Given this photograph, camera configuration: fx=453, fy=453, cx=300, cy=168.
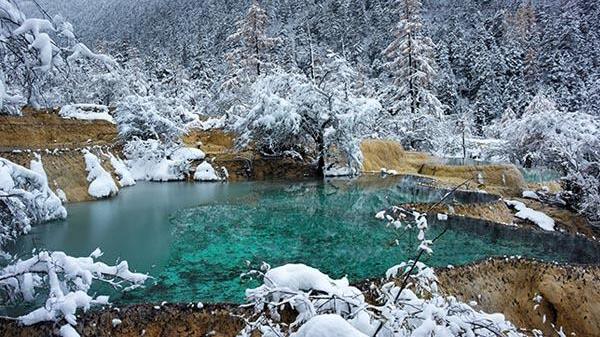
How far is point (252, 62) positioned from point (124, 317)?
2874 cm

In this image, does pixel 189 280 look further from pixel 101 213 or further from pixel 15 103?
pixel 101 213

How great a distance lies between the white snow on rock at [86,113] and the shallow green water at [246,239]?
13702mm

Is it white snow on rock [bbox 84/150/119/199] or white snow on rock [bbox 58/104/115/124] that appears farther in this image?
white snow on rock [bbox 58/104/115/124]

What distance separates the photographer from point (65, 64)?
401 cm

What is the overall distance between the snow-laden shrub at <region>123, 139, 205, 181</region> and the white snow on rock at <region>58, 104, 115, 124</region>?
6.90 metres

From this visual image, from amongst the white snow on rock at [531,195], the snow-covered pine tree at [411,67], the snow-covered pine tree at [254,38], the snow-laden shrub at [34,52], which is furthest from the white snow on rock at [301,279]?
the snow-covered pine tree at [254,38]

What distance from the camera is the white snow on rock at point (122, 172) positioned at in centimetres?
1834

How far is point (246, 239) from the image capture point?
10234 mm

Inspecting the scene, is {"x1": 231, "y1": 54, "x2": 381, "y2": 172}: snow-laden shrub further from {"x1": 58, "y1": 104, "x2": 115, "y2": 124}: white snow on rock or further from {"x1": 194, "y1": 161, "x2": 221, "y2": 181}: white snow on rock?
{"x1": 58, "y1": 104, "x2": 115, "y2": 124}: white snow on rock

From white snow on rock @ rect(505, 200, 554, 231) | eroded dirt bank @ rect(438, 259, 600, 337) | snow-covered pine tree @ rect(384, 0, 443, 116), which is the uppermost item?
snow-covered pine tree @ rect(384, 0, 443, 116)

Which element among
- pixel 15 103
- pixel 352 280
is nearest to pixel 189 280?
pixel 352 280

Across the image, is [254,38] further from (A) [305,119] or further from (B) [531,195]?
(B) [531,195]

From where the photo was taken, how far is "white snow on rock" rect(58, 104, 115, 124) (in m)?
26.2

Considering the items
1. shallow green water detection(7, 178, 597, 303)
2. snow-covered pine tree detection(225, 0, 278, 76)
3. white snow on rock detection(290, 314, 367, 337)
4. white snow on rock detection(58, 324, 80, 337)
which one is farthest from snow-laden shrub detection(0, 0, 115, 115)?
snow-covered pine tree detection(225, 0, 278, 76)
